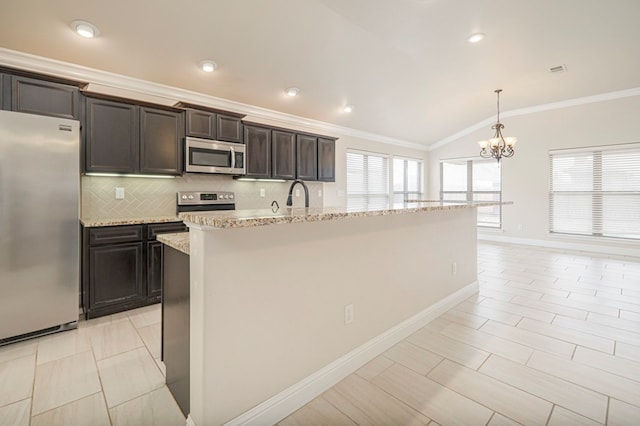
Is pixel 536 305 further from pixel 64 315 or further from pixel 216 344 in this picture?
pixel 64 315

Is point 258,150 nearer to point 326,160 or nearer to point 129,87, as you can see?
point 326,160

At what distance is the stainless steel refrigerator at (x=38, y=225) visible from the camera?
228 cm

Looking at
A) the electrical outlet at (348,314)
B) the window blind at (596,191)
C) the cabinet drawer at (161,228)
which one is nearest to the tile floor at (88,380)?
the cabinet drawer at (161,228)

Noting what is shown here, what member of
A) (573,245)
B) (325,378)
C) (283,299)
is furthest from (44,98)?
(573,245)

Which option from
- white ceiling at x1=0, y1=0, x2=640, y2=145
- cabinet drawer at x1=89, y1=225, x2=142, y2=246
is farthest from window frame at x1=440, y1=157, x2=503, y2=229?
cabinet drawer at x1=89, y1=225, x2=142, y2=246

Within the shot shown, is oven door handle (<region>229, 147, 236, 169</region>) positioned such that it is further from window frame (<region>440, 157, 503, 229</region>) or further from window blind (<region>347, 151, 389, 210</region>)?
window frame (<region>440, 157, 503, 229</region>)

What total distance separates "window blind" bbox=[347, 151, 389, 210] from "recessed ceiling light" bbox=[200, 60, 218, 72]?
319cm

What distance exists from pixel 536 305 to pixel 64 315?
14.5ft

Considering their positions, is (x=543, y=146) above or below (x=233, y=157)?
above

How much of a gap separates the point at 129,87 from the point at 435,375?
405cm

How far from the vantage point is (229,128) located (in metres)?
3.84

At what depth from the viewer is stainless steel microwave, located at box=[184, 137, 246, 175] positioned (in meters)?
Result: 3.51

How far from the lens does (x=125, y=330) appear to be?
8.57 ft

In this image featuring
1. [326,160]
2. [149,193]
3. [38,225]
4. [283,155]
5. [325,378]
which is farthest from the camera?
[326,160]
